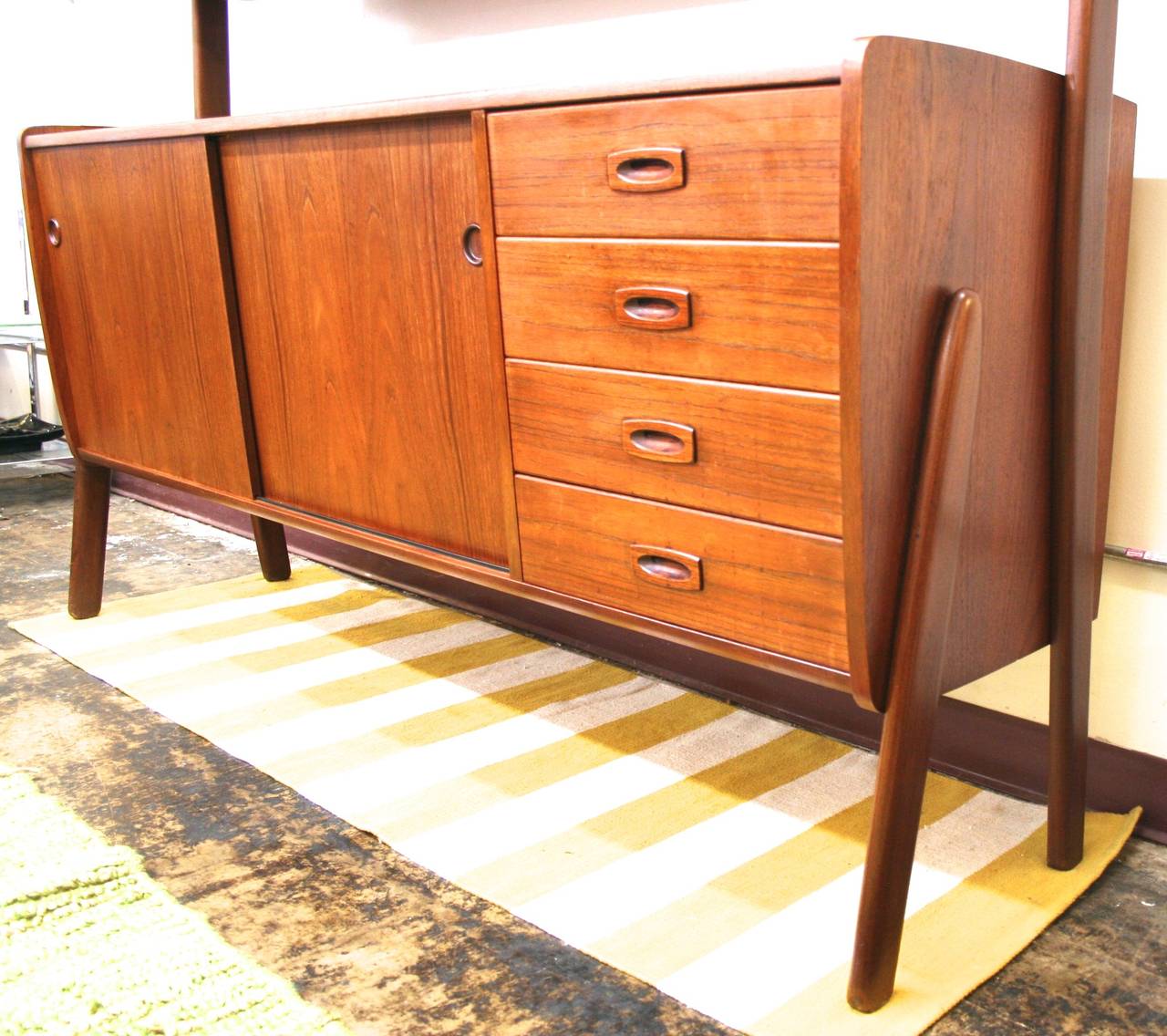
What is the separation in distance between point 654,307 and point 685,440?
0.41ft

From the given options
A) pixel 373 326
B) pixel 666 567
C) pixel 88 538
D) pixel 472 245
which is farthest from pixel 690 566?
pixel 88 538

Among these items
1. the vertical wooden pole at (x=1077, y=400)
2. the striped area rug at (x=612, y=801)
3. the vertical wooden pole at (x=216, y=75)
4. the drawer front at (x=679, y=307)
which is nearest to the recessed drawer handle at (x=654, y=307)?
the drawer front at (x=679, y=307)

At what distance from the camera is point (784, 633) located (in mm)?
1148

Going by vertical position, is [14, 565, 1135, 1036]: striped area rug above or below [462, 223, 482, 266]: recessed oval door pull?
below

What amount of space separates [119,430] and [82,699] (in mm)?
465

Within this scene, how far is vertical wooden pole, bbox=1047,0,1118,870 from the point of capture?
115 centimetres

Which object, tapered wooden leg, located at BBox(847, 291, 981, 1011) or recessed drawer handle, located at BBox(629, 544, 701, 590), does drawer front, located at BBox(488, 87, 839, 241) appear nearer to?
tapered wooden leg, located at BBox(847, 291, 981, 1011)

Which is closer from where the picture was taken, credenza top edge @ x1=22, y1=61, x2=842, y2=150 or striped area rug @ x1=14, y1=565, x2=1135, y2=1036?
credenza top edge @ x1=22, y1=61, x2=842, y2=150

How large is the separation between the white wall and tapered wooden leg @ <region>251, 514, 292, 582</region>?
788 mm

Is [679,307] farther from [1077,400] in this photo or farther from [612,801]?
[612,801]

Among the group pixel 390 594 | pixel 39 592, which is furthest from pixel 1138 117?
pixel 39 592

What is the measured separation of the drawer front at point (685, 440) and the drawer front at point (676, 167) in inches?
5.4

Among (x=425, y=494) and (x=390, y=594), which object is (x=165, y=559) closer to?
(x=390, y=594)

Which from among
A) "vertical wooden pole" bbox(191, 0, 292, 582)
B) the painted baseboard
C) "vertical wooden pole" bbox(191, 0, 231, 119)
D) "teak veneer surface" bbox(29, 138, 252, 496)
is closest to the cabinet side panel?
the painted baseboard
